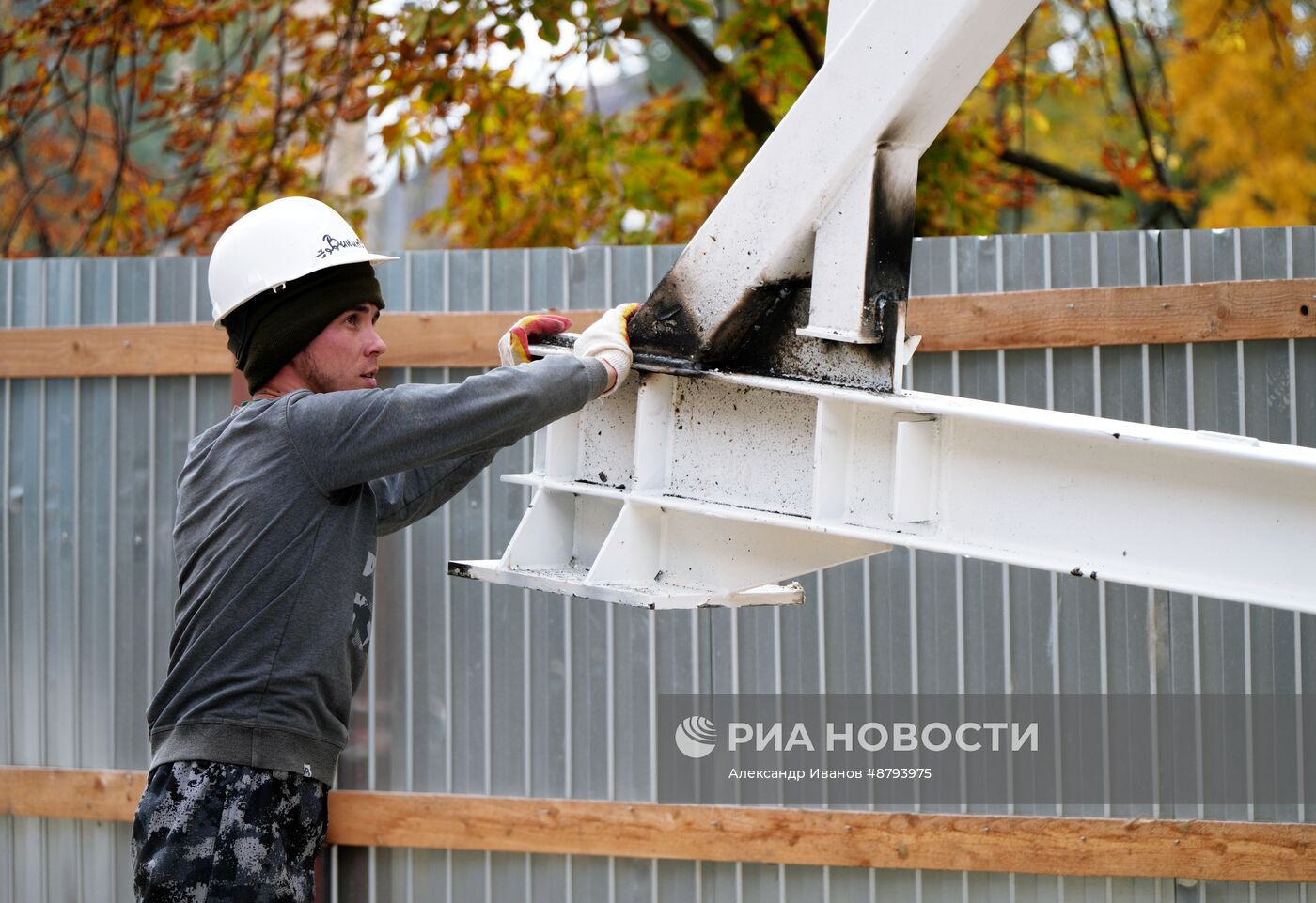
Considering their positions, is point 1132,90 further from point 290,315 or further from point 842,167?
point 290,315

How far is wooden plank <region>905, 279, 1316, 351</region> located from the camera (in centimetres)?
423

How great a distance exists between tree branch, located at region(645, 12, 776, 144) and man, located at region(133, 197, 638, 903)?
5.32 m

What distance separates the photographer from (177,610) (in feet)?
9.51

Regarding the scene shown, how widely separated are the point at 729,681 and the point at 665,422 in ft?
6.47

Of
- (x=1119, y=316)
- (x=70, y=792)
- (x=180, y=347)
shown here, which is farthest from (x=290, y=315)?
(x=70, y=792)

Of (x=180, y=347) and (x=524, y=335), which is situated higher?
(x=180, y=347)

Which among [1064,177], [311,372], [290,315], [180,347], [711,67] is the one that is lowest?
[311,372]

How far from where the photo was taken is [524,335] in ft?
9.67

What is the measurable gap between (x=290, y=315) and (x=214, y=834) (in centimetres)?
114

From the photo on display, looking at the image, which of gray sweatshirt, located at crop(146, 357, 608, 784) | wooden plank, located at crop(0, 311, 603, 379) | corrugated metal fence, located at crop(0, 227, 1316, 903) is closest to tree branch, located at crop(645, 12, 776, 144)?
corrugated metal fence, located at crop(0, 227, 1316, 903)

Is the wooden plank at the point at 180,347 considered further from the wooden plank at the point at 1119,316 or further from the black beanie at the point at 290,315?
the black beanie at the point at 290,315

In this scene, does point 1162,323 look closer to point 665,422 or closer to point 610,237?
point 665,422

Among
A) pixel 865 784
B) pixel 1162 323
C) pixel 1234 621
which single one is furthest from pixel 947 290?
pixel 865 784

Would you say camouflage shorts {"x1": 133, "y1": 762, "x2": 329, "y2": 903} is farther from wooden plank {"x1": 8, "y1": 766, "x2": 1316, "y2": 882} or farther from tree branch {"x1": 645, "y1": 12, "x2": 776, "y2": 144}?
tree branch {"x1": 645, "y1": 12, "x2": 776, "y2": 144}
